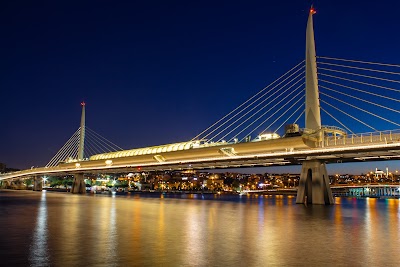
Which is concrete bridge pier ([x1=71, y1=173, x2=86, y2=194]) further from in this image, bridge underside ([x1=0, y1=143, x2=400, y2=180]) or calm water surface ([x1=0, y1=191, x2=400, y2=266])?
calm water surface ([x1=0, y1=191, x2=400, y2=266])

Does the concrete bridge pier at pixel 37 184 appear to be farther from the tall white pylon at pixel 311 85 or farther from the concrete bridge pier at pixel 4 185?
the tall white pylon at pixel 311 85

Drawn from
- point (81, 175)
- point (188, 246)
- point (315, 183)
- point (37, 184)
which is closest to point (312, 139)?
point (315, 183)

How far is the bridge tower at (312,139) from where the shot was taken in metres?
49.8

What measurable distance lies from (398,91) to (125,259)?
3901cm

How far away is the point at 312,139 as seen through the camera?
4975cm

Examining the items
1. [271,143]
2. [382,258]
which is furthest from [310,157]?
[382,258]

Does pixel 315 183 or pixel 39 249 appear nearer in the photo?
pixel 39 249

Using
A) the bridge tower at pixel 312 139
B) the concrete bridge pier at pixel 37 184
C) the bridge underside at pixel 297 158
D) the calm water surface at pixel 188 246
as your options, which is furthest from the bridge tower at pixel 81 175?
the calm water surface at pixel 188 246

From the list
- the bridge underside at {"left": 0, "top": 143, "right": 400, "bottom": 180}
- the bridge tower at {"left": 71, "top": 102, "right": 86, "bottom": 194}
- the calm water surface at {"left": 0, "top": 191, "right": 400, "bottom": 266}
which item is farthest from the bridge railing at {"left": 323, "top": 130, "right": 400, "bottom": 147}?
the bridge tower at {"left": 71, "top": 102, "right": 86, "bottom": 194}

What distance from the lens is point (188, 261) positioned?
13.3 meters

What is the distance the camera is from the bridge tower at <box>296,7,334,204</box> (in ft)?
164

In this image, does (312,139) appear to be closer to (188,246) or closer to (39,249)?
(188,246)

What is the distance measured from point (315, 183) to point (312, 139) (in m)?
7.31

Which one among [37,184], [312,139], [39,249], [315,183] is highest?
[312,139]
